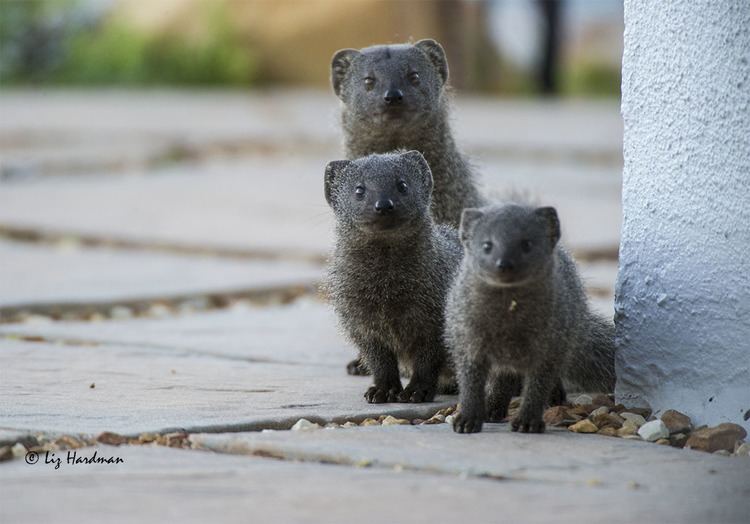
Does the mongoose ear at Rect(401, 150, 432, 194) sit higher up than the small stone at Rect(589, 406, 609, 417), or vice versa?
the mongoose ear at Rect(401, 150, 432, 194)

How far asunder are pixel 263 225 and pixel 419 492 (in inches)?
210

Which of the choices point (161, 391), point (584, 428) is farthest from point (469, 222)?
point (161, 391)

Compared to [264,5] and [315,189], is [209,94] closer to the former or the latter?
[264,5]

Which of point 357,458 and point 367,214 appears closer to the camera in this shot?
point 357,458

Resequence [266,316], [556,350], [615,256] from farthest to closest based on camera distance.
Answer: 1. [615,256]
2. [266,316]
3. [556,350]

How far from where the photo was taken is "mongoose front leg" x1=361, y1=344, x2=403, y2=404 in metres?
4.13

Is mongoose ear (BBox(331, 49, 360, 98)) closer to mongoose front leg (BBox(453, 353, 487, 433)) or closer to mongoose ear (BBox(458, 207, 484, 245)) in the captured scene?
mongoose ear (BBox(458, 207, 484, 245))

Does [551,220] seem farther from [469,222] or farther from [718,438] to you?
[718,438]

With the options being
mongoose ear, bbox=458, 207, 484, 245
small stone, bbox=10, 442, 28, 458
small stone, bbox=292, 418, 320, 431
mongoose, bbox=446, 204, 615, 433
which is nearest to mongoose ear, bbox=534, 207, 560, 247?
mongoose, bbox=446, 204, 615, 433

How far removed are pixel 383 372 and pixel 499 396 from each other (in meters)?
0.45

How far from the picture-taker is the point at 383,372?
418cm

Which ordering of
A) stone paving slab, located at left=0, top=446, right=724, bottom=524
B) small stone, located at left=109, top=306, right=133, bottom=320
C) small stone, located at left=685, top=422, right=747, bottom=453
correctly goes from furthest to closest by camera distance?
small stone, located at left=109, top=306, right=133, bottom=320
small stone, located at left=685, top=422, right=747, bottom=453
stone paving slab, located at left=0, top=446, right=724, bottom=524

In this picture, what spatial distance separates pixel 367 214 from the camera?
161 inches

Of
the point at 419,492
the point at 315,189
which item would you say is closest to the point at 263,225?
the point at 315,189
